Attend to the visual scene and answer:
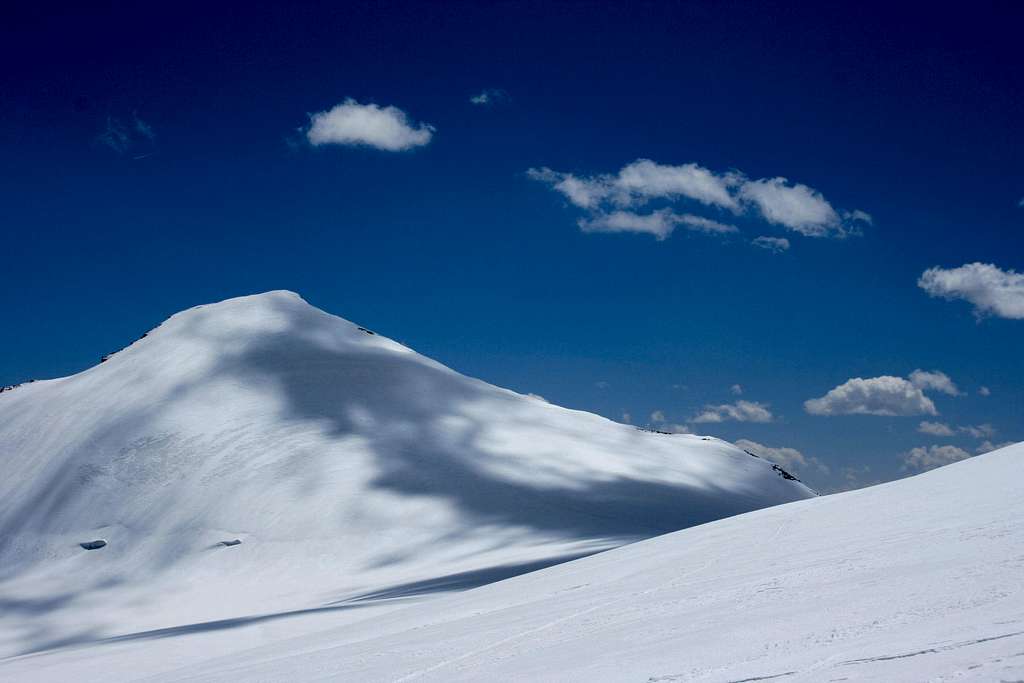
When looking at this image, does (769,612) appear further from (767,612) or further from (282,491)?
(282,491)

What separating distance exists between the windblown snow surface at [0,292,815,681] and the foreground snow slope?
1438 mm

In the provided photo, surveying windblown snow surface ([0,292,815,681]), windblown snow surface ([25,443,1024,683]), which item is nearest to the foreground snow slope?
windblown snow surface ([25,443,1024,683])

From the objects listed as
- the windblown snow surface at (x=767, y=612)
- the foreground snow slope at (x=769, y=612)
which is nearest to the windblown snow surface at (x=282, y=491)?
the windblown snow surface at (x=767, y=612)

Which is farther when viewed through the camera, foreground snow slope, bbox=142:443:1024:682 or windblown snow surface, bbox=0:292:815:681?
windblown snow surface, bbox=0:292:815:681

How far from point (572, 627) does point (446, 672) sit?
132cm

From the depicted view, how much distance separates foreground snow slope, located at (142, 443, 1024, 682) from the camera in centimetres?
470

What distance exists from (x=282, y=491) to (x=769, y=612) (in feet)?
103

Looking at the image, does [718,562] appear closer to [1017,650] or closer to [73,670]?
[1017,650]

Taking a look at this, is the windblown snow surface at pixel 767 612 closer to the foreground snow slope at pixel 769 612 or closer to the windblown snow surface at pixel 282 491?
the foreground snow slope at pixel 769 612

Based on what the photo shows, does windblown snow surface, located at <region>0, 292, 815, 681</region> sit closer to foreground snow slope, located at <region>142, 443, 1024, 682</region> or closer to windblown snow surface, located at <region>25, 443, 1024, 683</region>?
windblown snow surface, located at <region>25, 443, 1024, 683</region>

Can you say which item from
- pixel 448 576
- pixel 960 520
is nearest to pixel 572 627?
pixel 960 520

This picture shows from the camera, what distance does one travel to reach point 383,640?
9.59m

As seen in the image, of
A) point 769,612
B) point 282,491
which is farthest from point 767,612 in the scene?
point 282,491

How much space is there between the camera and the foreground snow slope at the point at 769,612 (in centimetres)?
470
